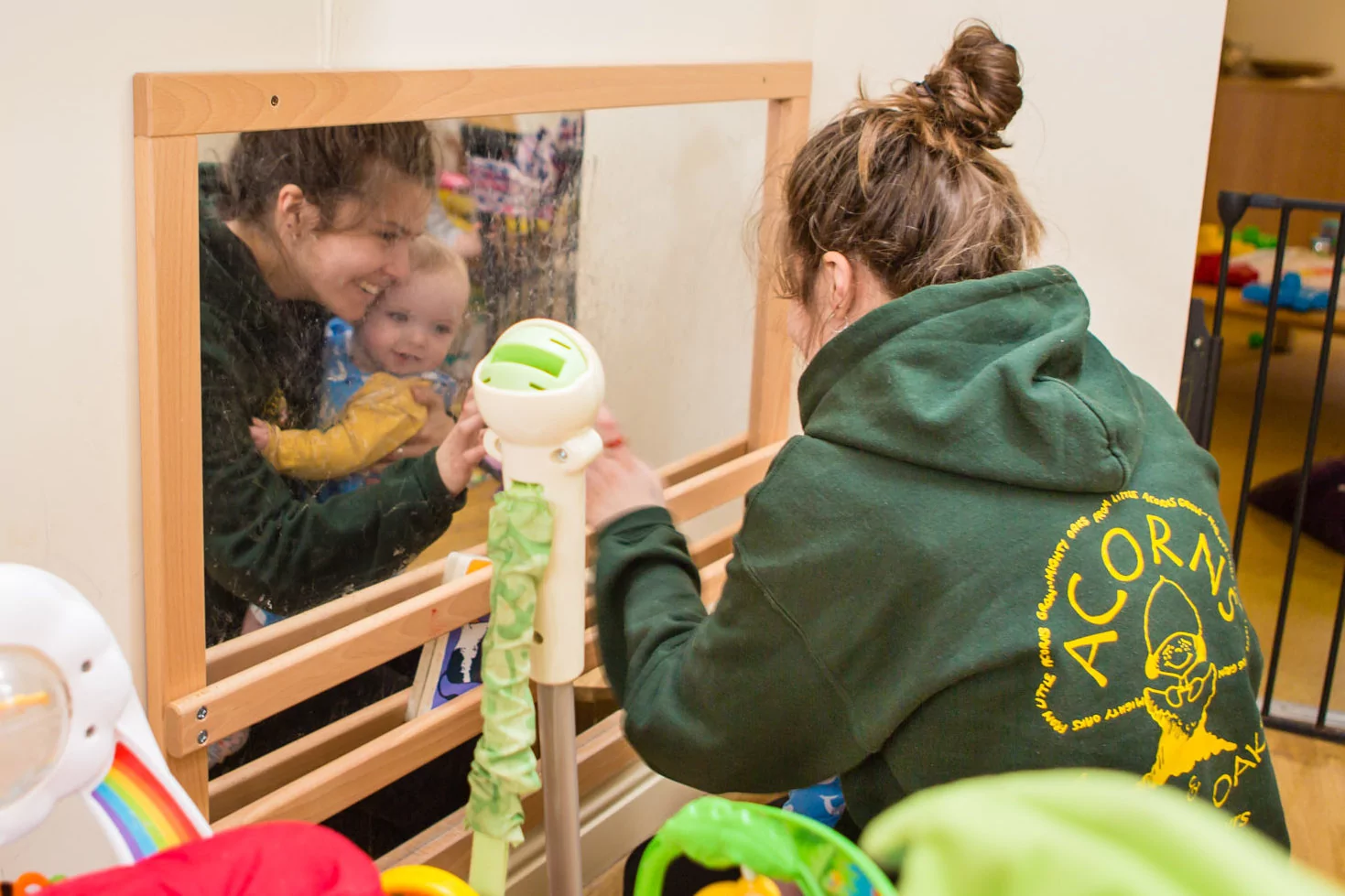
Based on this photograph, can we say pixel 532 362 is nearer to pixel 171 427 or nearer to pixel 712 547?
pixel 171 427

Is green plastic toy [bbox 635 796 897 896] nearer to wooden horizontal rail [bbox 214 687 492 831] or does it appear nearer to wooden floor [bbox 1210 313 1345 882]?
wooden horizontal rail [bbox 214 687 492 831]

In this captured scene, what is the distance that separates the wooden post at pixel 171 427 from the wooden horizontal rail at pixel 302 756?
0.06 metres

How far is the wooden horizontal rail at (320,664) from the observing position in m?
0.90

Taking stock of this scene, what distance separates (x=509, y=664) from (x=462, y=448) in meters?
0.30

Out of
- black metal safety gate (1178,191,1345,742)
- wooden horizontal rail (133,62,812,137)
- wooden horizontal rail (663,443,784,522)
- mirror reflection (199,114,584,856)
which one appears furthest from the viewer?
black metal safety gate (1178,191,1345,742)

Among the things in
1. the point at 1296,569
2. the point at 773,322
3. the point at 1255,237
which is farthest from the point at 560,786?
the point at 1255,237

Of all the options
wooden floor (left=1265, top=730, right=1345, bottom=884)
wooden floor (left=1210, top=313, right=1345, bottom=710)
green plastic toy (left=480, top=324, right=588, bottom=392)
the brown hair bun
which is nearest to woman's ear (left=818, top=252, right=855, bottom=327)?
the brown hair bun

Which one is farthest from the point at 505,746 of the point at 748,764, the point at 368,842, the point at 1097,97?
the point at 1097,97

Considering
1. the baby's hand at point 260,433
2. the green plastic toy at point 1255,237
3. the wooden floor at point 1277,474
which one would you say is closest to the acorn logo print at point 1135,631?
the baby's hand at point 260,433

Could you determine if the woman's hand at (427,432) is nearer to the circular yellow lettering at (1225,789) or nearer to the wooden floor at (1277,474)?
the circular yellow lettering at (1225,789)

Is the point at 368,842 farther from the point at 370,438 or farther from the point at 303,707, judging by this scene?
the point at 370,438

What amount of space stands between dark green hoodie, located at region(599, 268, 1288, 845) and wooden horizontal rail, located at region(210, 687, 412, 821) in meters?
0.32

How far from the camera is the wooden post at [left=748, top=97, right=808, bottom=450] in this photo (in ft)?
4.96

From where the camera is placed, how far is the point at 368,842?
1.18 meters
